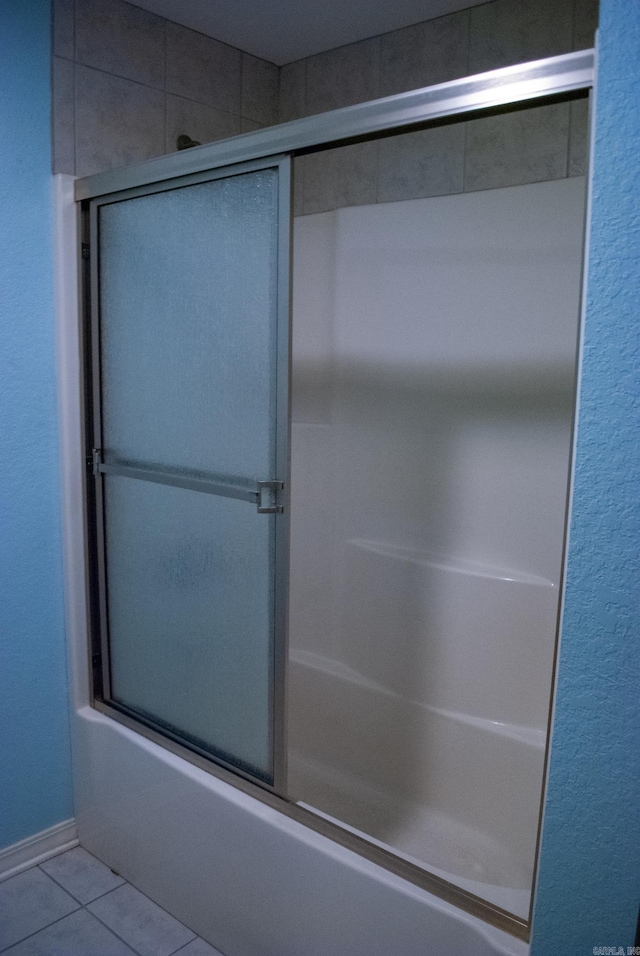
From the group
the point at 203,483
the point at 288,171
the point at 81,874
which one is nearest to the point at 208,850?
the point at 81,874

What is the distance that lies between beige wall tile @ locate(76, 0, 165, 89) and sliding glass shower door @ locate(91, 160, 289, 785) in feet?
1.39

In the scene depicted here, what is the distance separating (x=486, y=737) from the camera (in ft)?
7.14

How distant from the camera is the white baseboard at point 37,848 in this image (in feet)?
6.49

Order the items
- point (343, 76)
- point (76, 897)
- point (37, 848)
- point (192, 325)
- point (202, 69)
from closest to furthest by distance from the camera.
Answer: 1. point (192, 325)
2. point (76, 897)
3. point (37, 848)
4. point (202, 69)
5. point (343, 76)

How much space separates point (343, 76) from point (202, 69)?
0.45 m

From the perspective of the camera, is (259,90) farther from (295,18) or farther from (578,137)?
(578,137)

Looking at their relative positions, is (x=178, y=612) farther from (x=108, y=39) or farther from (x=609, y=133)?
(x=108, y=39)

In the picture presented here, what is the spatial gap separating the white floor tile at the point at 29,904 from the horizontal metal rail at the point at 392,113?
181 cm

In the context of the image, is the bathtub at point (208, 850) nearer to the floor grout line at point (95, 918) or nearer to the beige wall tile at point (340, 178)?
the floor grout line at point (95, 918)

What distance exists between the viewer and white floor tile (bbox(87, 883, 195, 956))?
1.75m

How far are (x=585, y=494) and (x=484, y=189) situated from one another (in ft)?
4.75

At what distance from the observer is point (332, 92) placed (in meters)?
2.35

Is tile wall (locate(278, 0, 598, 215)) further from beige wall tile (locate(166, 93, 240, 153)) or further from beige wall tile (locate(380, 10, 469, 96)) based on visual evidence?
beige wall tile (locate(166, 93, 240, 153))

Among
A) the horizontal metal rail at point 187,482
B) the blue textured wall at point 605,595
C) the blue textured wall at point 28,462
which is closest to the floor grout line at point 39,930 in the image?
the blue textured wall at point 28,462
